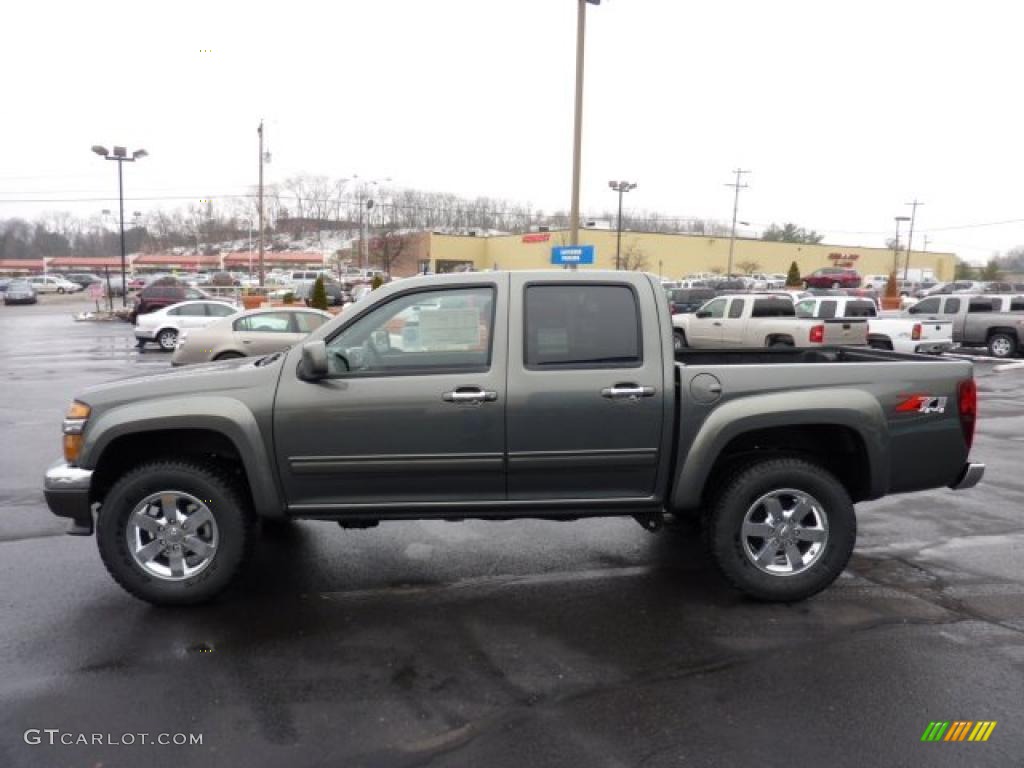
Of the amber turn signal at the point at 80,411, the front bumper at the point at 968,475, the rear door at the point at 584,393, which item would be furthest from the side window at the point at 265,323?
the front bumper at the point at 968,475

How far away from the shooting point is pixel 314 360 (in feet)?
14.2

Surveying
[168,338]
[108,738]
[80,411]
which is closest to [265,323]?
[168,338]

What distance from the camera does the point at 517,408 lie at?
4.43 m

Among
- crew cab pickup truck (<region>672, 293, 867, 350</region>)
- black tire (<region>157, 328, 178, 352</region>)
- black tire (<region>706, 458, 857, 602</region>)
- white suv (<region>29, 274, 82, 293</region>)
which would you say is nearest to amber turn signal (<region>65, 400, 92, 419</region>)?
black tire (<region>706, 458, 857, 602</region>)

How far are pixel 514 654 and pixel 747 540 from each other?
61.9 inches

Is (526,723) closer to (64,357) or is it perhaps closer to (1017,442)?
(1017,442)

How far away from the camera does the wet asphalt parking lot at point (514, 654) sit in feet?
10.6

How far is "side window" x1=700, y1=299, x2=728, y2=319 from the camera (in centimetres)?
1972

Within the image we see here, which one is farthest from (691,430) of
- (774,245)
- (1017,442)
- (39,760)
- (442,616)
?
(774,245)

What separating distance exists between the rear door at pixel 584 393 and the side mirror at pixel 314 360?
1.03 m

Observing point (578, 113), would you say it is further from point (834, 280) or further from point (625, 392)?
point (834, 280)

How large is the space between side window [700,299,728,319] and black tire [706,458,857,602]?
15.5 meters

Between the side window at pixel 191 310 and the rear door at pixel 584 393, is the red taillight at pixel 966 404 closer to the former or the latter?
the rear door at pixel 584 393

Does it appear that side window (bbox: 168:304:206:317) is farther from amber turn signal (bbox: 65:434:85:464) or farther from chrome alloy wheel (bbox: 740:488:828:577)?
chrome alloy wheel (bbox: 740:488:828:577)
